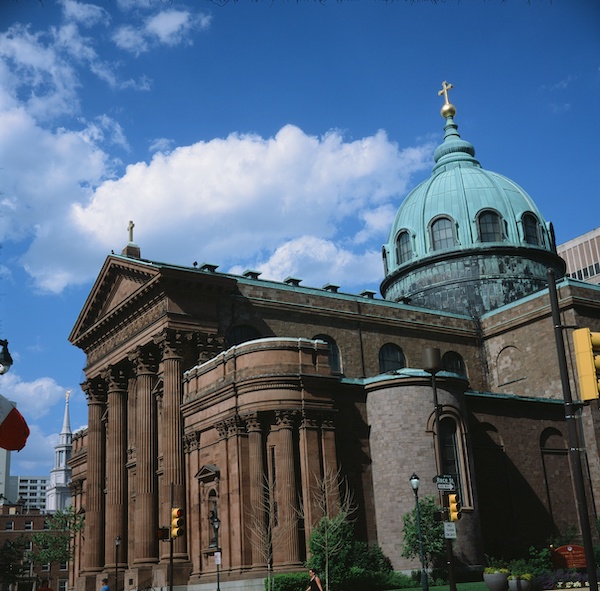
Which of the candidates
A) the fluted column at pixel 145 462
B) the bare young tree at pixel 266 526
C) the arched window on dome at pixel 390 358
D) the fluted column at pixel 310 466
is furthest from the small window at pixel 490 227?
the bare young tree at pixel 266 526

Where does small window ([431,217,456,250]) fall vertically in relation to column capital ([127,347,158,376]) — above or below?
above

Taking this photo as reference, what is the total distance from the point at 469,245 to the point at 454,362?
945cm

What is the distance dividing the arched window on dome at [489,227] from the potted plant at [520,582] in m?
36.3

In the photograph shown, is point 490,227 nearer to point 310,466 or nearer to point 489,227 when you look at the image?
point 489,227

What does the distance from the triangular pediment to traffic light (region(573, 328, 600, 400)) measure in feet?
126

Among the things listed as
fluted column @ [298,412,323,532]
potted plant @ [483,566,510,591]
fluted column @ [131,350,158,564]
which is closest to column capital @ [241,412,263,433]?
fluted column @ [298,412,323,532]

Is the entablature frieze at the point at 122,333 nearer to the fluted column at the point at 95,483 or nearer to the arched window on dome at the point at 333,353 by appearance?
the fluted column at the point at 95,483

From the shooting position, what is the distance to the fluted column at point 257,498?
137ft

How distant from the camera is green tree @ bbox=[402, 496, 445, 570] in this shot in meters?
41.2

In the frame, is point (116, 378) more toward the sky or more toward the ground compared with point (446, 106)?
more toward the ground

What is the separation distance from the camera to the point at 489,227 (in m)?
66.9

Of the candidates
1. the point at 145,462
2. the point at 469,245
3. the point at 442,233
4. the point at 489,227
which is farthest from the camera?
the point at 442,233

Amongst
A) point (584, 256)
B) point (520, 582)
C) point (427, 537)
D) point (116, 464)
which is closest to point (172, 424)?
point (116, 464)

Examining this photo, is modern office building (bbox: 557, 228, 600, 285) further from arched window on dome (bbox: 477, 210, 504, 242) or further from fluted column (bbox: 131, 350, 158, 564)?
fluted column (bbox: 131, 350, 158, 564)
